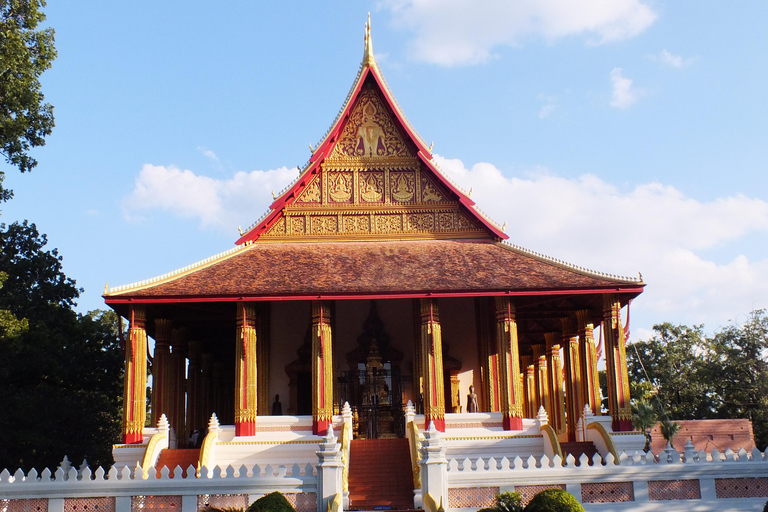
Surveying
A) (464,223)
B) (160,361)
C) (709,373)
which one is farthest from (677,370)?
(160,361)

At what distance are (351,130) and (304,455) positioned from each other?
10509 mm

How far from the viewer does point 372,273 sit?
23156 mm

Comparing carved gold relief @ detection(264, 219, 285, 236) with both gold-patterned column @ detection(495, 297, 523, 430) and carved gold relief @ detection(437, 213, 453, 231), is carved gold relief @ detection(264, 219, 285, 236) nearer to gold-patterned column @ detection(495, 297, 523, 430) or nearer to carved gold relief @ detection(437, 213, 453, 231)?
carved gold relief @ detection(437, 213, 453, 231)

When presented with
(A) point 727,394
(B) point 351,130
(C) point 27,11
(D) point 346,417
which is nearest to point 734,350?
(A) point 727,394

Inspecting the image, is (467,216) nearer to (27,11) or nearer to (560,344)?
(560,344)

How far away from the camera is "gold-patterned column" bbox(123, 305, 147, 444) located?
68.9 ft

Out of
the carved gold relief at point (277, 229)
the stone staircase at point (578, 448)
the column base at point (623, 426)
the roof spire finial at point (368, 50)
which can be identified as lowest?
the stone staircase at point (578, 448)

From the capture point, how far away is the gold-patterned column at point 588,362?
927 inches

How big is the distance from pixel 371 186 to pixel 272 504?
14.2 meters

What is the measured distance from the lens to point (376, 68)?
27062mm

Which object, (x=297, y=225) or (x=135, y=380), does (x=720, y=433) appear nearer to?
(x=297, y=225)

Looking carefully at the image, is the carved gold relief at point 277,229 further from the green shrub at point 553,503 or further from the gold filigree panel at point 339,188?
the green shrub at point 553,503

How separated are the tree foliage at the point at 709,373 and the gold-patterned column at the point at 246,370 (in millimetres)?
20656

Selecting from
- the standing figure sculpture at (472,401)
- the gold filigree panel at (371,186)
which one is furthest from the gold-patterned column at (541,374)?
the gold filigree panel at (371,186)
